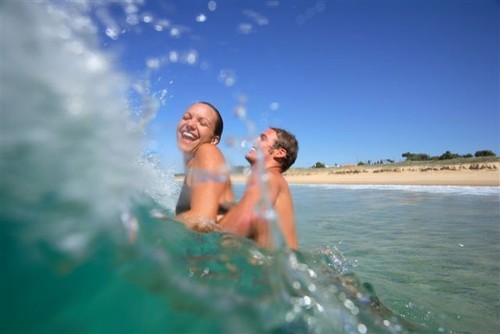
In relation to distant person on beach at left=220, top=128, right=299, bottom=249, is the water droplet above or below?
below

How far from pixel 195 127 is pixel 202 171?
2.29ft

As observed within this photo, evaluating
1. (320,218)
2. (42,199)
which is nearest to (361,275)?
(42,199)

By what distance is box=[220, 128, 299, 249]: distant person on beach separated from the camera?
3211 millimetres

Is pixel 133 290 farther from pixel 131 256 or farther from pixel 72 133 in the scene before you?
pixel 72 133

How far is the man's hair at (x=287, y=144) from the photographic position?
3.93 m

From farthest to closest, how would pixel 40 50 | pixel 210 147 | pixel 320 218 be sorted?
pixel 320 218 → pixel 210 147 → pixel 40 50

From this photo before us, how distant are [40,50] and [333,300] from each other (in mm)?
2253

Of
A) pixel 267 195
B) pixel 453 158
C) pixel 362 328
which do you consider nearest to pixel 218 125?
pixel 267 195

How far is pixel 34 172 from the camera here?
1752 mm

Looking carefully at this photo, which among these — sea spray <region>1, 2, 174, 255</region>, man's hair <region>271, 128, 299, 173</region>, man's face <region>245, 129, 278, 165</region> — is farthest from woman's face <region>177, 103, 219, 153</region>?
sea spray <region>1, 2, 174, 255</region>

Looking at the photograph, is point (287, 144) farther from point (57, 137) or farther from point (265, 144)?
point (57, 137)

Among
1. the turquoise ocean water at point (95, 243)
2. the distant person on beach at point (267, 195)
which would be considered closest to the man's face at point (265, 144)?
the distant person on beach at point (267, 195)

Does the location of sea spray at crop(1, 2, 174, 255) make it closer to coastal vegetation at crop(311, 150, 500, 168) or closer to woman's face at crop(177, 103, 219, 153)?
woman's face at crop(177, 103, 219, 153)

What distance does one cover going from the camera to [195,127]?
13.3ft
